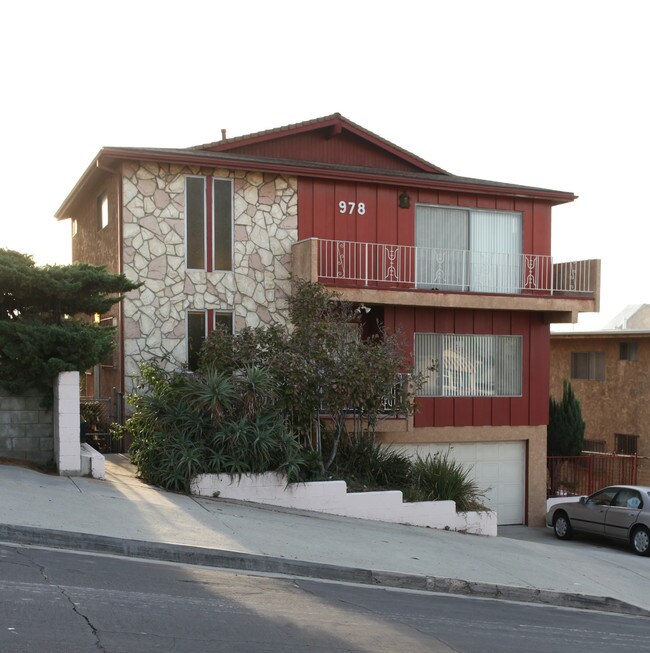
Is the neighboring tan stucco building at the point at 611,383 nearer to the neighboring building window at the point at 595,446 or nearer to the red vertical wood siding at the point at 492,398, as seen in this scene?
the neighboring building window at the point at 595,446

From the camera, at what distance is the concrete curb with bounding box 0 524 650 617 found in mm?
9906

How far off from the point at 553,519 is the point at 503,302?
16.3 ft

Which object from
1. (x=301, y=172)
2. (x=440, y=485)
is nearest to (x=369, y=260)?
(x=301, y=172)

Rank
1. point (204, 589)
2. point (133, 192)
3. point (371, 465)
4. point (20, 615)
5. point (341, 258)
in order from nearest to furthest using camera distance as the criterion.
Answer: point (20, 615), point (204, 589), point (371, 465), point (133, 192), point (341, 258)

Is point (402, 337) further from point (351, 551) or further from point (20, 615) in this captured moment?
point (20, 615)

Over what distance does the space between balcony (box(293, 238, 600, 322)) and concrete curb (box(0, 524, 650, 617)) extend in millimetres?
8515

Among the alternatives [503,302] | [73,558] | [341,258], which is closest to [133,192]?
[341,258]

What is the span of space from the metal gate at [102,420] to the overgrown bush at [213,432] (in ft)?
9.22

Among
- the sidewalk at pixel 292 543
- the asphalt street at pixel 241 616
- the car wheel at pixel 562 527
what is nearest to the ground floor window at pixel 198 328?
the sidewalk at pixel 292 543

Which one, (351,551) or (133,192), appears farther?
(133,192)

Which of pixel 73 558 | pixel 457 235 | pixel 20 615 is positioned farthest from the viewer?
pixel 457 235

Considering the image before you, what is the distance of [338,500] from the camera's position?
1457cm

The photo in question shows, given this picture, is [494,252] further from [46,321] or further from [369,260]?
[46,321]

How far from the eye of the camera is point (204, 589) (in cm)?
862
